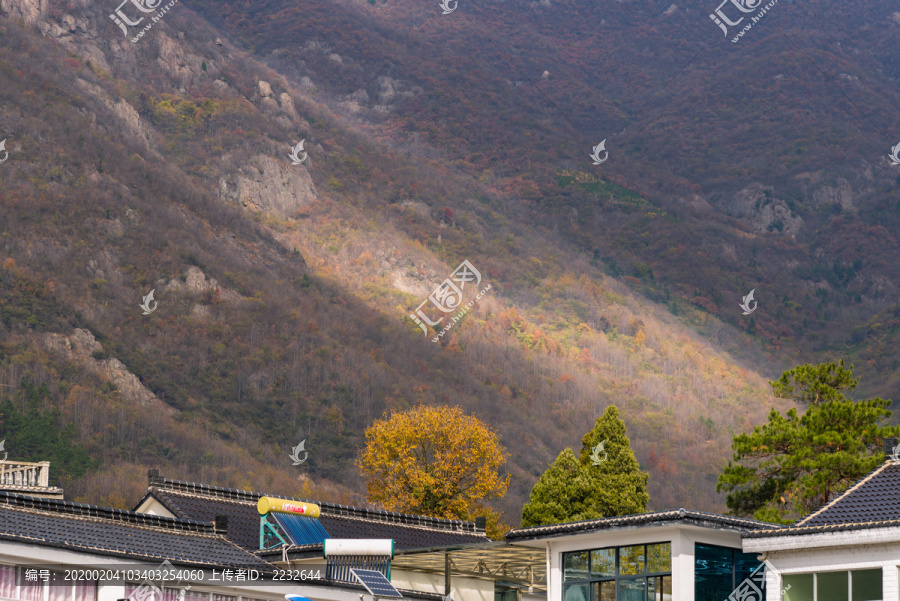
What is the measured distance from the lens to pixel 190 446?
162875 millimetres

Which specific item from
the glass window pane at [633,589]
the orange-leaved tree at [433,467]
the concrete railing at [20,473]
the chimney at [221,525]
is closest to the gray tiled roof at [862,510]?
the glass window pane at [633,589]

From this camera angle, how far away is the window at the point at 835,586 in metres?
24.5

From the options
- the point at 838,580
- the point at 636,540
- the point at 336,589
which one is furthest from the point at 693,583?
the point at 336,589

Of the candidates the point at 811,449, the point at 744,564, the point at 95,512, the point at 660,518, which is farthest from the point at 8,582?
the point at 811,449

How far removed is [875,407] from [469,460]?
38529 millimetres

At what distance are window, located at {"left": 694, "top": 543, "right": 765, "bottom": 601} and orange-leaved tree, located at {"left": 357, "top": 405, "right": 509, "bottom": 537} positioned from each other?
5021 cm

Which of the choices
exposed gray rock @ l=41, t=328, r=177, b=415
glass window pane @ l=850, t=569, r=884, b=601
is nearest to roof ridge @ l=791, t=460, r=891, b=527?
glass window pane @ l=850, t=569, r=884, b=601

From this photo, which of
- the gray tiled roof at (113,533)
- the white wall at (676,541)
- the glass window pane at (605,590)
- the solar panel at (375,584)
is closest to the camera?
the gray tiled roof at (113,533)

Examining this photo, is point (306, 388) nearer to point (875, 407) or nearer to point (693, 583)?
point (875, 407)

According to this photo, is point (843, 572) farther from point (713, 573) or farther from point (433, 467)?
point (433, 467)

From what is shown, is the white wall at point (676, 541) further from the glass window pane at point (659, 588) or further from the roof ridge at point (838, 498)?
the roof ridge at point (838, 498)

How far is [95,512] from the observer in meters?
24.3

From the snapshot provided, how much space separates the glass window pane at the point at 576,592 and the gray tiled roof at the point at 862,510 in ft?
16.8

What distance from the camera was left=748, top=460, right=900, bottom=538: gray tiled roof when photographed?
81.9ft
